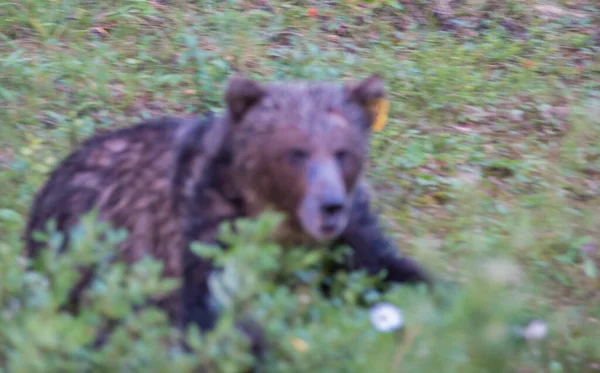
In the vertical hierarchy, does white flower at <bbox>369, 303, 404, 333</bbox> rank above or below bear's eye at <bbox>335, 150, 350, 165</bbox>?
below

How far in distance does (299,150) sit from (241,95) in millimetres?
315

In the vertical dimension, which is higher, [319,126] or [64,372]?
[319,126]

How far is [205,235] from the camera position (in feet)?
11.1

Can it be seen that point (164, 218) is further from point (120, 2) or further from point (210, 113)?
point (120, 2)

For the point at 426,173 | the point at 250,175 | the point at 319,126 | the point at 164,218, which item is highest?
the point at 319,126

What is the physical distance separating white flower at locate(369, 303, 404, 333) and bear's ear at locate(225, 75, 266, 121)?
0.93 meters

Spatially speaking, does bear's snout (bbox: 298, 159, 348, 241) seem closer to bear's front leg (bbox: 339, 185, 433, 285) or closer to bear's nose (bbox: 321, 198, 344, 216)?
bear's nose (bbox: 321, 198, 344, 216)

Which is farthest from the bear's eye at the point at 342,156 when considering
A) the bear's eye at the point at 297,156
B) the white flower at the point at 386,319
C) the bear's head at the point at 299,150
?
the white flower at the point at 386,319

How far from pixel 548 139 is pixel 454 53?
3.48 ft

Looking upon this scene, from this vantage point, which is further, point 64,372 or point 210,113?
point 210,113

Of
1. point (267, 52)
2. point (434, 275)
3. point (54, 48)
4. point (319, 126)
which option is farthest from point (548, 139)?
point (54, 48)

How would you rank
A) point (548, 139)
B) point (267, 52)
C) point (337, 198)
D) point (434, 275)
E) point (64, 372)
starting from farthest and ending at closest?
point (267, 52)
point (548, 139)
point (434, 275)
point (337, 198)
point (64, 372)

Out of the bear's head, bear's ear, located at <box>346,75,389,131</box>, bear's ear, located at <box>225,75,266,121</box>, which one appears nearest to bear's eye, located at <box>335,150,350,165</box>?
the bear's head

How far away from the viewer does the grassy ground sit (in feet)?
16.0
